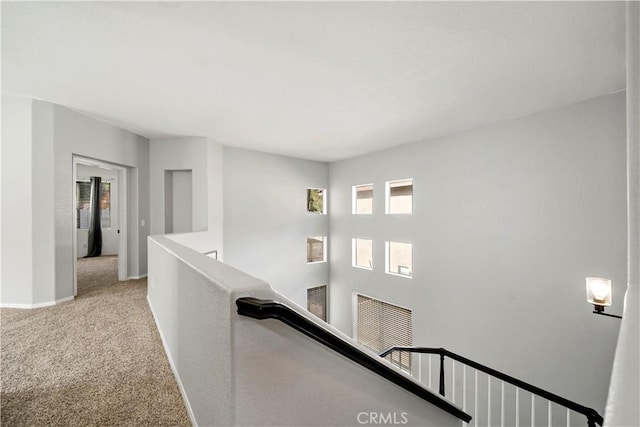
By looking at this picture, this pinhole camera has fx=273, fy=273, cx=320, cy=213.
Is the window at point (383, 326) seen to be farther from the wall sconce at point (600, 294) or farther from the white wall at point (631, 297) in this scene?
the white wall at point (631, 297)

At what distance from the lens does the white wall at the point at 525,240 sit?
349cm

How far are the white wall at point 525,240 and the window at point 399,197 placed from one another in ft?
0.85

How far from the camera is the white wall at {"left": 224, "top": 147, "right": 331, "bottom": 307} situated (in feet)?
21.8

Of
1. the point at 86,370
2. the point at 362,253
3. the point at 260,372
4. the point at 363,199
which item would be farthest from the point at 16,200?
the point at 362,253

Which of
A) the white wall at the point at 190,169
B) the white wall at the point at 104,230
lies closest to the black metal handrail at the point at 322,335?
the white wall at the point at 190,169

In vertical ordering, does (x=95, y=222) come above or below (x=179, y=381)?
above

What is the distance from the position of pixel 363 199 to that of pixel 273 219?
2524 millimetres

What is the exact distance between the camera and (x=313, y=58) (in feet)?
8.89

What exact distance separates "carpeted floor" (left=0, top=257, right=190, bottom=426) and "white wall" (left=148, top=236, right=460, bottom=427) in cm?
49

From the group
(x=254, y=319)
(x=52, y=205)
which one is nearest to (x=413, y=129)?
(x=254, y=319)

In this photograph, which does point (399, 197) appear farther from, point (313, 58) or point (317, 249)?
point (313, 58)

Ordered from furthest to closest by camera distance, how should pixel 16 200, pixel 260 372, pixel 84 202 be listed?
pixel 84 202
pixel 16 200
pixel 260 372

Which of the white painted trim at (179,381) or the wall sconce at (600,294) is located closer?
the white painted trim at (179,381)

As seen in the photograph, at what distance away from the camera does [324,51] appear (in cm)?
258
